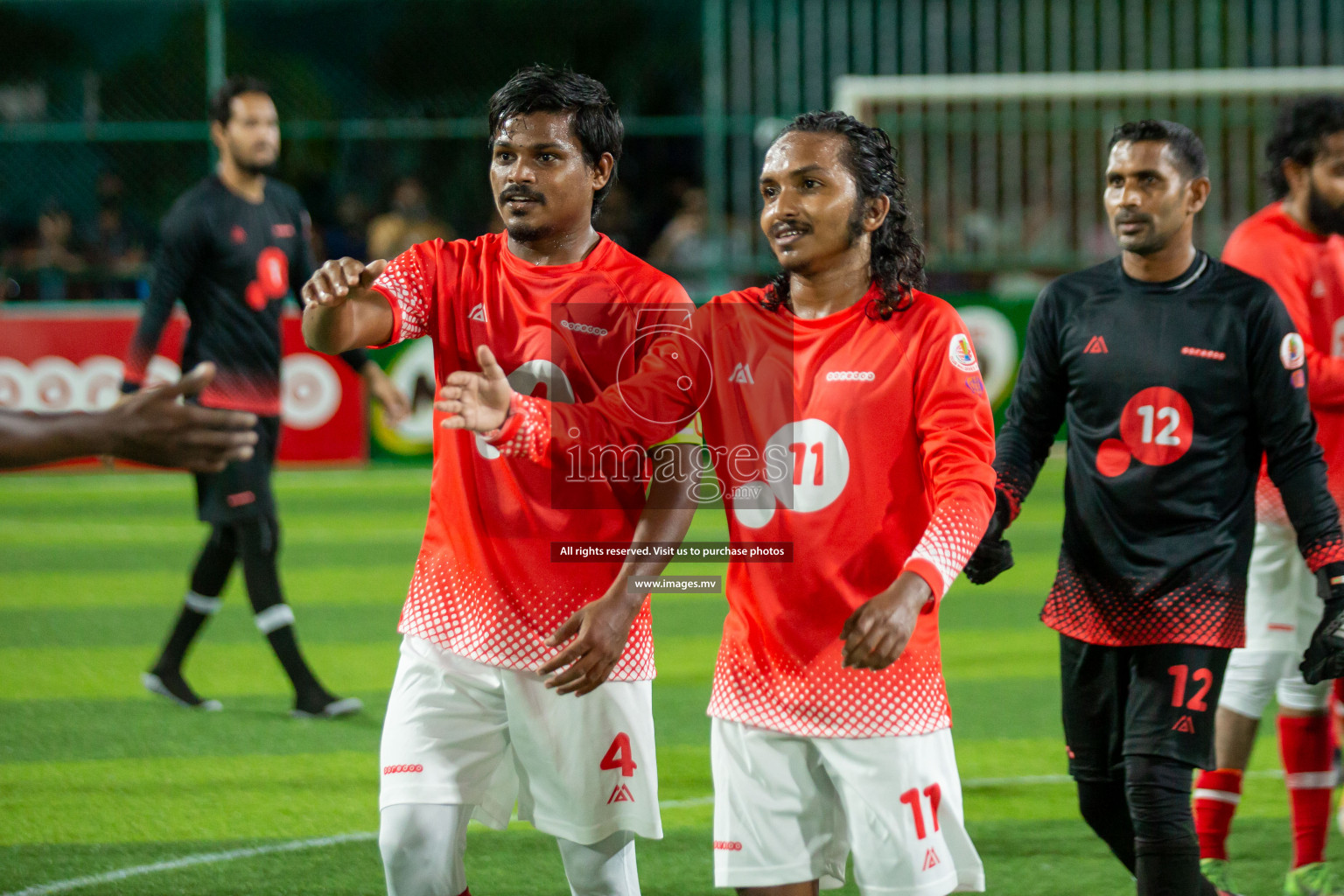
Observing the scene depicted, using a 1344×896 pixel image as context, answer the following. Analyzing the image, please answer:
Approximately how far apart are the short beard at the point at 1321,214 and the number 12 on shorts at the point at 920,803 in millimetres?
2636

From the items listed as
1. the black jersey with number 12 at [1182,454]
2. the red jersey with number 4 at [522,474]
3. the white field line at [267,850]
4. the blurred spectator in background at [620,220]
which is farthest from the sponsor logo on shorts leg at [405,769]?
the blurred spectator in background at [620,220]

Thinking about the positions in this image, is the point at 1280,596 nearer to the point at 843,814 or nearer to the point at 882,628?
the point at 843,814

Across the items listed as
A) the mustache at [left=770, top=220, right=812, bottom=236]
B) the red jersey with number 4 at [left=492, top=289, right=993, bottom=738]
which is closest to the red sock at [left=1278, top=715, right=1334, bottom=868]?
the red jersey with number 4 at [left=492, top=289, right=993, bottom=738]

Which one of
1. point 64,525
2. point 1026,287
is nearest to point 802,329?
point 64,525

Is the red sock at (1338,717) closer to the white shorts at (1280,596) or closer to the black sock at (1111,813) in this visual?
the white shorts at (1280,596)

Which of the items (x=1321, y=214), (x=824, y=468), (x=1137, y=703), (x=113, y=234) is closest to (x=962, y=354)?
(x=824, y=468)

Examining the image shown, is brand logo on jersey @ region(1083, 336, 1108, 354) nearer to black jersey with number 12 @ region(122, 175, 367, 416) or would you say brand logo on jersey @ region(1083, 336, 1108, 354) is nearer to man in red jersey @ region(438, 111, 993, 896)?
man in red jersey @ region(438, 111, 993, 896)

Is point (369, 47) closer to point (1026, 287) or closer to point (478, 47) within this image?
point (478, 47)

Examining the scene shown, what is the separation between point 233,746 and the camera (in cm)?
594

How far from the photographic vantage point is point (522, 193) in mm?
Result: 3256

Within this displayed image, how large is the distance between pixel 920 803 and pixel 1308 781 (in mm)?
2085

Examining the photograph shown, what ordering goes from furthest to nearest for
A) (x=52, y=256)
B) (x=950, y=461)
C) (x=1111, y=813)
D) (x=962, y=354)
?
(x=52, y=256), (x=1111, y=813), (x=962, y=354), (x=950, y=461)

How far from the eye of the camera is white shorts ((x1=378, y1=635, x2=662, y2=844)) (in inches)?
127

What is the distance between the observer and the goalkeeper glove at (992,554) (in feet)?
11.5
